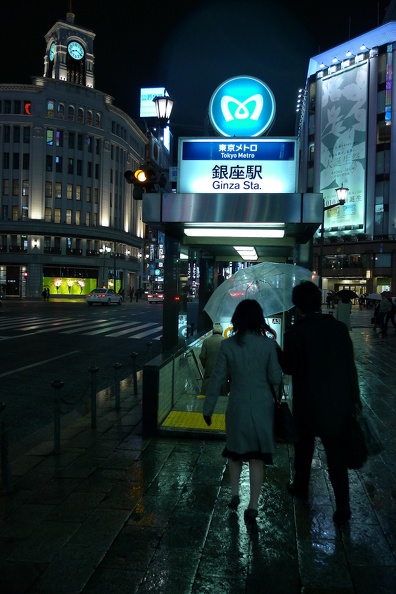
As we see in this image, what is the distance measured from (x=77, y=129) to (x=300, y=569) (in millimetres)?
72161

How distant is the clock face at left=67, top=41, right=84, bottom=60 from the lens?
72125 millimetres

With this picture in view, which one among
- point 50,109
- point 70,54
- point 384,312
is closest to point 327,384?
point 384,312

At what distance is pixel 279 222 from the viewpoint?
25.8ft

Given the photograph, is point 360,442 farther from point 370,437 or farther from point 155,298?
point 155,298

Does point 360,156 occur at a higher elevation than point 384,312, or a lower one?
higher

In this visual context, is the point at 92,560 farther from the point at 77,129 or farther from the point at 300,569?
the point at 77,129

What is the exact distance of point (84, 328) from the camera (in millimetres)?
22766

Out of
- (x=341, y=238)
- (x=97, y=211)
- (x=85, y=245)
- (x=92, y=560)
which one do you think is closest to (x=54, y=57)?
(x=97, y=211)

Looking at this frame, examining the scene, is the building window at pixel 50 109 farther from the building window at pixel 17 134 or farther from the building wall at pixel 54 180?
the building window at pixel 17 134

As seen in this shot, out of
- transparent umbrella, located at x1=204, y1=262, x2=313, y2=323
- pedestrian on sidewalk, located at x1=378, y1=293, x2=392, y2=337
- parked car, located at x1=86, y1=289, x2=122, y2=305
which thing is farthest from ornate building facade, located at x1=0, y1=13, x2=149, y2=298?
transparent umbrella, located at x1=204, y1=262, x2=313, y2=323

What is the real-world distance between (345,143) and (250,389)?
6413cm

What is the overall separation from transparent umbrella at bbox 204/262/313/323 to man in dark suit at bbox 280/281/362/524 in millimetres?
3960

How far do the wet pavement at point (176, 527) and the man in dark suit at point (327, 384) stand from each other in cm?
49

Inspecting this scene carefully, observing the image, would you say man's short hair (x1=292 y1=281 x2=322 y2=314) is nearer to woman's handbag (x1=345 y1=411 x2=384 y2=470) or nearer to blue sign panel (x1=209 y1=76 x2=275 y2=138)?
woman's handbag (x1=345 y1=411 x2=384 y2=470)
